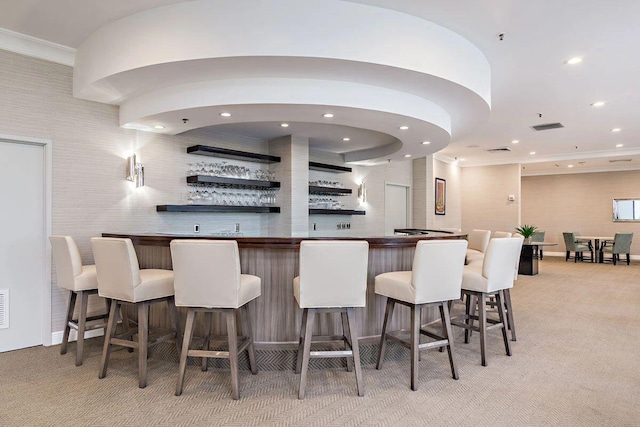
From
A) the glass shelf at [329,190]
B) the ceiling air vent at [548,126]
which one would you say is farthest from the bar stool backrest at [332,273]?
the ceiling air vent at [548,126]

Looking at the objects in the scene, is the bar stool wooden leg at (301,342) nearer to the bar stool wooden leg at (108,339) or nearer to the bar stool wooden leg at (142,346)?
the bar stool wooden leg at (142,346)

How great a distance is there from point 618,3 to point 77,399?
16.2 ft

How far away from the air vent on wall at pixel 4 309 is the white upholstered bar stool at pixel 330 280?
9.77ft

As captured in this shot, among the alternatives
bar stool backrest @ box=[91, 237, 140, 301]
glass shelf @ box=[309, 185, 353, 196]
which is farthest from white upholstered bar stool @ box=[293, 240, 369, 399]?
glass shelf @ box=[309, 185, 353, 196]

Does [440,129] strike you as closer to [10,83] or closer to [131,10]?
[131,10]

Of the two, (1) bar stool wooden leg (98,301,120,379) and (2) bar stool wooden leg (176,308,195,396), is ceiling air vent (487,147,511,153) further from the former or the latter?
(1) bar stool wooden leg (98,301,120,379)

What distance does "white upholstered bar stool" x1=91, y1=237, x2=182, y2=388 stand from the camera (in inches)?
114

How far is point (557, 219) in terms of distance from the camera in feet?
41.0

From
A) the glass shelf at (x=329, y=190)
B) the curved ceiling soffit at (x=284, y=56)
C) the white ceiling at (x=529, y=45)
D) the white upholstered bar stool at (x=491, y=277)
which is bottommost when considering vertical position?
the white upholstered bar stool at (x=491, y=277)

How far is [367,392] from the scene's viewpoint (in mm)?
2812

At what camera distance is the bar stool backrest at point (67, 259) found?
3.40 meters

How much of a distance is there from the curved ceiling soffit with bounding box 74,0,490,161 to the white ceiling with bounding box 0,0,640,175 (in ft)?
A: 0.34

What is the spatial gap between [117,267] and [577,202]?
1334cm

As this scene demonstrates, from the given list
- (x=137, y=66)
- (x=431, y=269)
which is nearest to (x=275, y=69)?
(x=137, y=66)
